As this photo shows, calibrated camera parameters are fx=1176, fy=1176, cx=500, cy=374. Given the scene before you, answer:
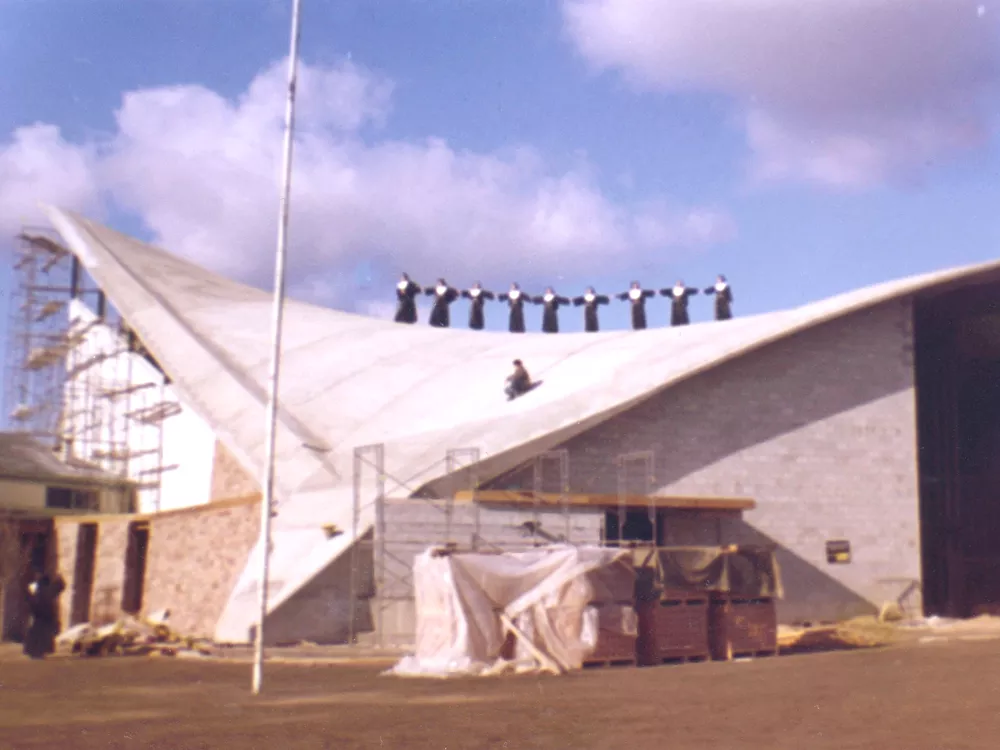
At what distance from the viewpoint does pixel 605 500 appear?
68.1 feet

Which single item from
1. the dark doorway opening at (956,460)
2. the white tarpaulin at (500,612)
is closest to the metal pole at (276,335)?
the white tarpaulin at (500,612)

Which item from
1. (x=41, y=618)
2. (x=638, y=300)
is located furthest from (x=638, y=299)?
(x=41, y=618)

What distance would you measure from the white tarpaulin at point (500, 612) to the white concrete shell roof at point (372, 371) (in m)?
4.47

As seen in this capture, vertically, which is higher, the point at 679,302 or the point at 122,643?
the point at 679,302

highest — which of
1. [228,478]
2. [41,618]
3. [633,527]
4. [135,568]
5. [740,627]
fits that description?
[228,478]

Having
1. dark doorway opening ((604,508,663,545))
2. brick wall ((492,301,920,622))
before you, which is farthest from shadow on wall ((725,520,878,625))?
dark doorway opening ((604,508,663,545))

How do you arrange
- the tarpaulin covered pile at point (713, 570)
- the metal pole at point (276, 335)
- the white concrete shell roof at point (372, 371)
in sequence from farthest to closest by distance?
the white concrete shell roof at point (372, 371) → the tarpaulin covered pile at point (713, 570) → the metal pole at point (276, 335)

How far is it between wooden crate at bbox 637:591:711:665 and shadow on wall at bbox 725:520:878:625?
611 cm

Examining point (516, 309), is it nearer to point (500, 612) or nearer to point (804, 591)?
point (804, 591)

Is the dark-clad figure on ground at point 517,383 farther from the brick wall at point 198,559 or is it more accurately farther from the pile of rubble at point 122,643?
the pile of rubble at point 122,643

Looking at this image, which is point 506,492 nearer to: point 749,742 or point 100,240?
point 749,742

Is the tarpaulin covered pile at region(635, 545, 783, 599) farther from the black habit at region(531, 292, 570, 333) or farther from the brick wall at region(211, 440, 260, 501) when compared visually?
the black habit at region(531, 292, 570, 333)

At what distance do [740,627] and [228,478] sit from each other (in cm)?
1325

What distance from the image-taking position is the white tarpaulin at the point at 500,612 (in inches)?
577
